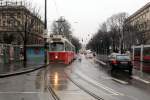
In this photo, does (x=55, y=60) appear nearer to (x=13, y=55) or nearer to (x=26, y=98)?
(x=13, y=55)

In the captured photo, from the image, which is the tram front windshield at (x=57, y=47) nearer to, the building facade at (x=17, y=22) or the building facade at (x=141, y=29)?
the building facade at (x=17, y=22)

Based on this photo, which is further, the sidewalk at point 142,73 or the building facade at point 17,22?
the building facade at point 17,22

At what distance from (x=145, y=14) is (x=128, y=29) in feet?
43.0

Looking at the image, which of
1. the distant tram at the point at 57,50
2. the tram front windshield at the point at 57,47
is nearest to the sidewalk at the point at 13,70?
the distant tram at the point at 57,50

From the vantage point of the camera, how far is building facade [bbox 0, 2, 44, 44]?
5522 centimetres

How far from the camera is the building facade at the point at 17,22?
55219 millimetres

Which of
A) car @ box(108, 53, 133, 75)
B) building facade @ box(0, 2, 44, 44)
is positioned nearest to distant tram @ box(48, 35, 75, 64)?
car @ box(108, 53, 133, 75)

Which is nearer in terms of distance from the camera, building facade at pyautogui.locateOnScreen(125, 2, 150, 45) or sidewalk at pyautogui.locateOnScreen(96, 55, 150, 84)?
sidewalk at pyautogui.locateOnScreen(96, 55, 150, 84)

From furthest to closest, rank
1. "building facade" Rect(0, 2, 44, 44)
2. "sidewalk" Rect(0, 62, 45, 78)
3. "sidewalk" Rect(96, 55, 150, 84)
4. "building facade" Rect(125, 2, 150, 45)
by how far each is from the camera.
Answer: "building facade" Rect(125, 2, 150, 45) → "building facade" Rect(0, 2, 44, 44) → "sidewalk" Rect(0, 62, 45, 78) → "sidewalk" Rect(96, 55, 150, 84)

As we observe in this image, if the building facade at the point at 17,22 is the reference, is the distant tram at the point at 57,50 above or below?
below

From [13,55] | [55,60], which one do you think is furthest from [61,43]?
[13,55]

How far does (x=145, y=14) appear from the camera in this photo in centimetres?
10350

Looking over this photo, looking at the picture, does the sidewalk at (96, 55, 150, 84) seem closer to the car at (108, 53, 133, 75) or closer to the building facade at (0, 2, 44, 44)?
the car at (108, 53, 133, 75)

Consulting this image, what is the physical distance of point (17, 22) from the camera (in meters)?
58.3
